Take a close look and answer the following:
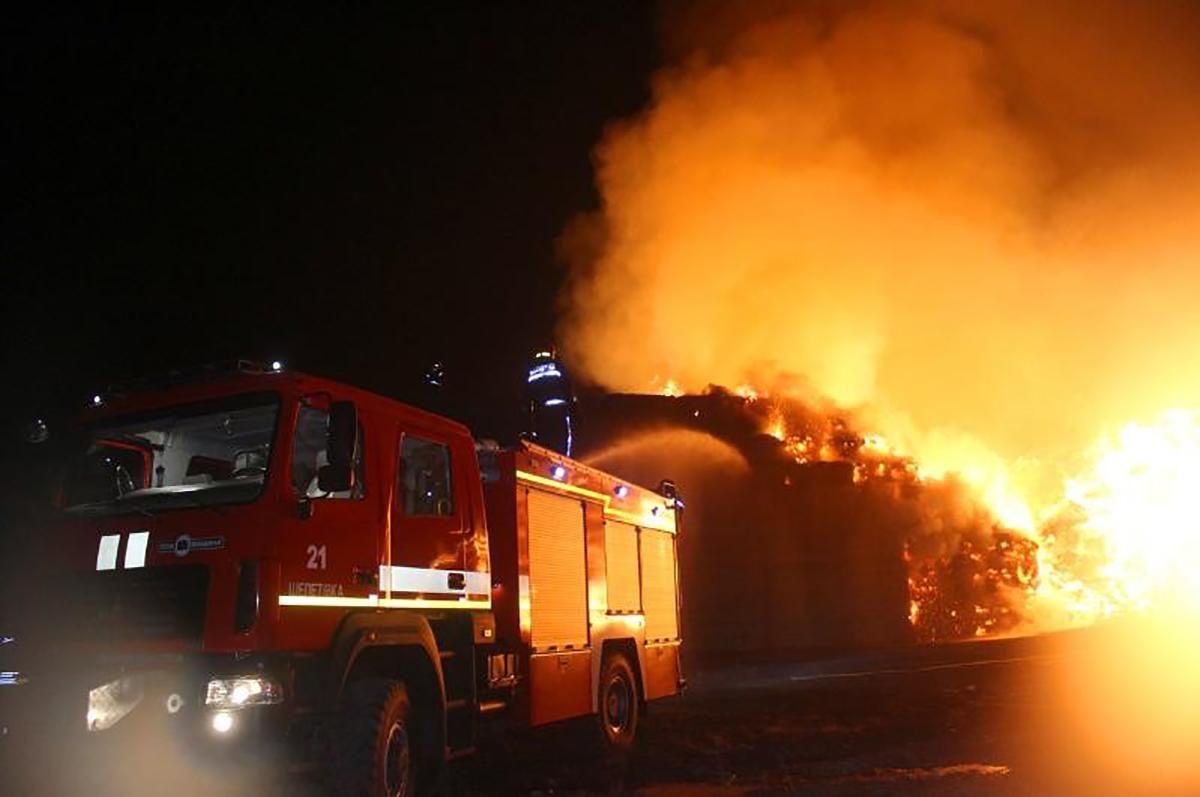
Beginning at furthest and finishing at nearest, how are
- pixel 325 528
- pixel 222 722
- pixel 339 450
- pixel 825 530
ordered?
pixel 825 530 < pixel 325 528 < pixel 339 450 < pixel 222 722

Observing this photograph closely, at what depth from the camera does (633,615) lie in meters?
11.4

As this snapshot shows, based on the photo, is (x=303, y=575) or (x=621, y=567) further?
(x=621, y=567)

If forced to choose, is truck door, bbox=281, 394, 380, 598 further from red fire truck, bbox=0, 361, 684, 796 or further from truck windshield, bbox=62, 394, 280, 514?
truck windshield, bbox=62, 394, 280, 514

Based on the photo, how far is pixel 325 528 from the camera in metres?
6.14

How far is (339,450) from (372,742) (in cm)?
180

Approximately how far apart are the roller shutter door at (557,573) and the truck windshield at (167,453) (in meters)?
3.17

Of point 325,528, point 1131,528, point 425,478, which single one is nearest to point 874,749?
point 425,478

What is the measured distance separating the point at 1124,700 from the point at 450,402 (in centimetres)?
2636

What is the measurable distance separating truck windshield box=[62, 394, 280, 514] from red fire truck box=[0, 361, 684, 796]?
1cm

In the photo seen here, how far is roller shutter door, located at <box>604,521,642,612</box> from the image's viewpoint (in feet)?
35.8

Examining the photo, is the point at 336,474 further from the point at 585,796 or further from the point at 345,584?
the point at 585,796

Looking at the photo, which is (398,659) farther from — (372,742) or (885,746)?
(885,746)

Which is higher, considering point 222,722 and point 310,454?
point 310,454

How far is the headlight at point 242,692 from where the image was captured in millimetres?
5348
